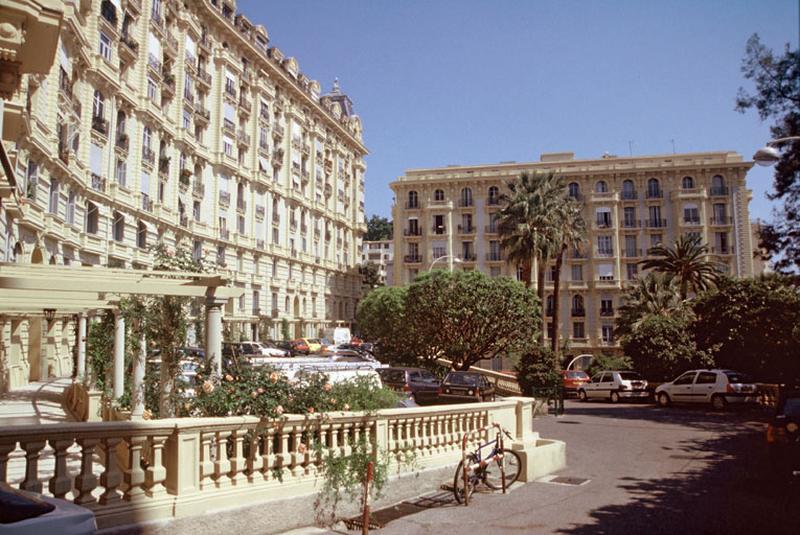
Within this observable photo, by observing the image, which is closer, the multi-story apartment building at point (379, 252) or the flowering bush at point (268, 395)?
the flowering bush at point (268, 395)

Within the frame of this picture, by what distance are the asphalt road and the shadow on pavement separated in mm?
13

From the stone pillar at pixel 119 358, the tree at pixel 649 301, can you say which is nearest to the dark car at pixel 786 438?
the stone pillar at pixel 119 358

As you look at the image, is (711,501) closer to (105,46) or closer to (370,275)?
(105,46)

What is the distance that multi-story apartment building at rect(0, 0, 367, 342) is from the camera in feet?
87.6

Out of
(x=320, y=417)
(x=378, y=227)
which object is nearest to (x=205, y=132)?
(x=320, y=417)

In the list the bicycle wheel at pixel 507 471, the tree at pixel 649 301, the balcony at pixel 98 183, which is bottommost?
the bicycle wheel at pixel 507 471

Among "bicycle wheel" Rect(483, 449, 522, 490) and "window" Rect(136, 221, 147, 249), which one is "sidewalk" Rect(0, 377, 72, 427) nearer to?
"bicycle wheel" Rect(483, 449, 522, 490)

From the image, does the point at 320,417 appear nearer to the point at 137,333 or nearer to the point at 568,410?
the point at 137,333

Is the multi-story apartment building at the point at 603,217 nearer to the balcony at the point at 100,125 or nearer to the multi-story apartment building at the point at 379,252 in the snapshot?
the balcony at the point at 100,125

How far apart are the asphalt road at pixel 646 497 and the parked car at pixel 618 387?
13088mm

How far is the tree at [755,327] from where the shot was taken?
89.1 feet

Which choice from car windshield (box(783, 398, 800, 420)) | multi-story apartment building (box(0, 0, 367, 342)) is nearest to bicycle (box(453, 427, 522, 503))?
car windshield (box(783, 398, 800, 420))

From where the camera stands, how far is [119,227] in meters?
36.0

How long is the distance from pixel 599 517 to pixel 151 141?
38.2 metres
